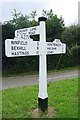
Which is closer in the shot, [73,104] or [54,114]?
[54,114]

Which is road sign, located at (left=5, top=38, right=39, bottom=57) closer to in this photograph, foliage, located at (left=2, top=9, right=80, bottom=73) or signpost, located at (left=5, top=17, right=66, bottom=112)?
signpost, located at (left=5, top=17, right=66, bottom=112)

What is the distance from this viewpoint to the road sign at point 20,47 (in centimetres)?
534

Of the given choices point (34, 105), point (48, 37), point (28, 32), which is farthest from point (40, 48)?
point (48, 37)

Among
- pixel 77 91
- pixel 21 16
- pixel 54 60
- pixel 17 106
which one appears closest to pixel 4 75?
pixel 54 60

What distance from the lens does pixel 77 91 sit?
8.34 meters

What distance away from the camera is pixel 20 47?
219 inches

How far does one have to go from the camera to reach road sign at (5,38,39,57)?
5338mm

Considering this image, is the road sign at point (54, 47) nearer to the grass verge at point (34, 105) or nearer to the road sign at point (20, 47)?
the road sign at point (20, 47)

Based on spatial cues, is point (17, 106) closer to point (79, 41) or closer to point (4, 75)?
point (4, 75)

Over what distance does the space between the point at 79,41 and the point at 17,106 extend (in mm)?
21621

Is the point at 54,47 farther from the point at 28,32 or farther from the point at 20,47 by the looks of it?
the point at 20,47

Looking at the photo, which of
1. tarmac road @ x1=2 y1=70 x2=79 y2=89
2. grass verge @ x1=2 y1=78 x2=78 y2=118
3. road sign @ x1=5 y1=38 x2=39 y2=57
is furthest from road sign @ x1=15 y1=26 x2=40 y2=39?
tarmac road @ x1=2 y1=70 x2=79 y2=89

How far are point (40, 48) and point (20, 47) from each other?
0.63 meters

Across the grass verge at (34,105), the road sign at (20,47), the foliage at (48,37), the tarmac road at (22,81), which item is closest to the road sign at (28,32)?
the road sign at (20,47)
